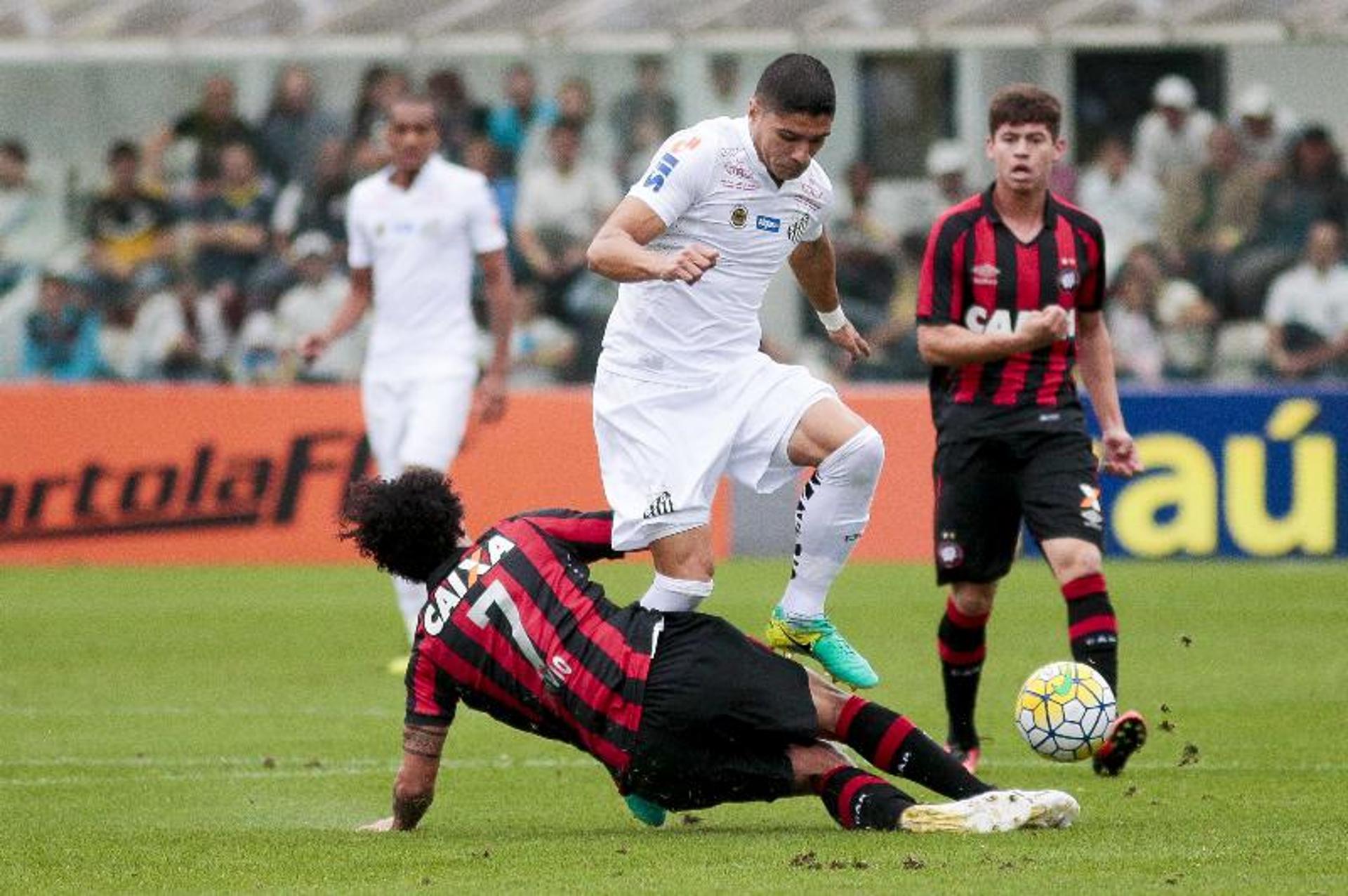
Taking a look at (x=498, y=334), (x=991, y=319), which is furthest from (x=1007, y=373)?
(x=498, y=334)

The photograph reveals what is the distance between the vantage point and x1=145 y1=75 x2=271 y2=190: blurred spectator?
70.4 ft

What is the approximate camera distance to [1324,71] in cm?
2058

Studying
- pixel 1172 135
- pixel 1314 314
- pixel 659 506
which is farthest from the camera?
pixel 1172 135

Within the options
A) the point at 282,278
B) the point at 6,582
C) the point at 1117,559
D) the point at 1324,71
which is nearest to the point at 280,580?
the point at 6,582

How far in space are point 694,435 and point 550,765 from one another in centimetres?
173

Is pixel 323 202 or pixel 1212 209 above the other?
pixel 323 202

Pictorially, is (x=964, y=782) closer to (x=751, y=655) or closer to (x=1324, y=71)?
(x=751, y=655)

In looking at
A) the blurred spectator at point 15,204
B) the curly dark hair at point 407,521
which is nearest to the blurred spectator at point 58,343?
the blurred spectator at point 15,204

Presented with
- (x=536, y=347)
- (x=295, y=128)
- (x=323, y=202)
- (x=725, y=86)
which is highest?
(x=725, y=86)

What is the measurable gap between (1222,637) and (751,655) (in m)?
6.75

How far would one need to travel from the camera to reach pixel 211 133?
2156cm

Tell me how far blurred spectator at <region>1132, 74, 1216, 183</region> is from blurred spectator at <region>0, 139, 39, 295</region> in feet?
30.4

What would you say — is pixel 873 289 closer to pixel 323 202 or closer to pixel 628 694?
pixel 323 202

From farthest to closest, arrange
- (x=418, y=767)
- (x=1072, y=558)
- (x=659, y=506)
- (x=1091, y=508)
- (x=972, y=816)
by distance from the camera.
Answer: (x=1091, y=508), (x=1072, y=558), (x=659, y=506), (x=418, y=767), (x=972, y=816)
